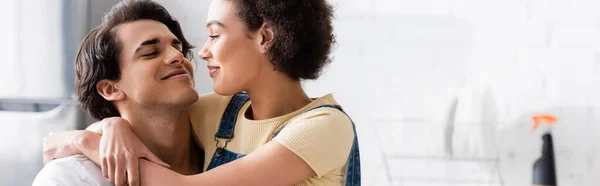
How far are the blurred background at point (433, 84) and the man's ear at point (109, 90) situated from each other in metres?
0.74

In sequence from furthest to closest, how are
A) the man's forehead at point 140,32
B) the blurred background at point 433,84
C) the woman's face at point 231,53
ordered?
1. the blurred background at point 433,84
2. the man's forehead at point 140,32
3. the woman's face at point 231,53

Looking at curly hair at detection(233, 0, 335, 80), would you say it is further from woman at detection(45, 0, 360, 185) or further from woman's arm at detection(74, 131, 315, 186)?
woman's arm at detection(74, 131, 315, 186)

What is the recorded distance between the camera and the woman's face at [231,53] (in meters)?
1.67

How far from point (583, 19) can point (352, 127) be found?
1212 millimetres

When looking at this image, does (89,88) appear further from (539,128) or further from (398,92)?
(539,128)

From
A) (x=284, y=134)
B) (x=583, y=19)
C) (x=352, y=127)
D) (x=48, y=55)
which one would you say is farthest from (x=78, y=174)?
(x=583, y=19)

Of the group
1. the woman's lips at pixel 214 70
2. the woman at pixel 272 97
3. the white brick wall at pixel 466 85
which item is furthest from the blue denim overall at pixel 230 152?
the white brick wall at pixel 466 85

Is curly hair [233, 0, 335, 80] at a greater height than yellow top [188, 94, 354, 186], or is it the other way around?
curly hair [233, 0, 335, 80]

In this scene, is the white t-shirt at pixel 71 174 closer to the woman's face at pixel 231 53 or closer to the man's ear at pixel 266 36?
the woman's face at pixel 231 53

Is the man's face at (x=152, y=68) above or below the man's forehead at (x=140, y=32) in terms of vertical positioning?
below

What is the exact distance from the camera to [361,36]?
2682mm

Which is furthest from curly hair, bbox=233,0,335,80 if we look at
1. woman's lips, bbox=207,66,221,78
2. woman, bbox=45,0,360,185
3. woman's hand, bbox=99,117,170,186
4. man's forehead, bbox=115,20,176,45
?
woman's hand, bbox=99,117,170,186

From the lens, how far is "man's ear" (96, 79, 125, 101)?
1.82m

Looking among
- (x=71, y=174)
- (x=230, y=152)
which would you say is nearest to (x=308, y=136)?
(x=230, y=152)
